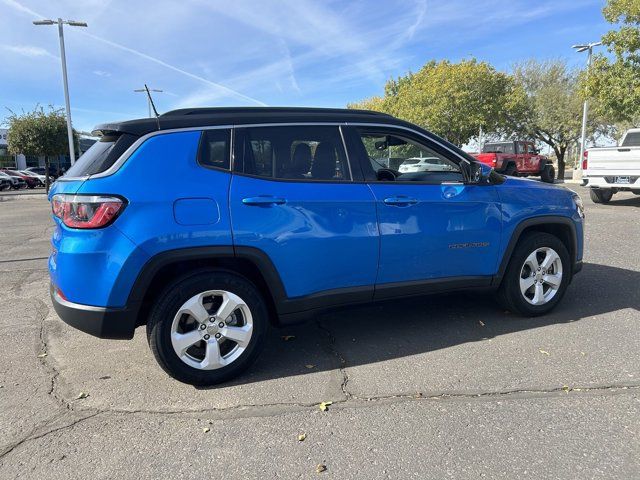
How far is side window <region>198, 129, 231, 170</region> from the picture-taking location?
10.6 ft

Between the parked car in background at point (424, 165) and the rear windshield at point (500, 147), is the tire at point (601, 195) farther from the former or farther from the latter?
the parked car in background at point (424, 165)

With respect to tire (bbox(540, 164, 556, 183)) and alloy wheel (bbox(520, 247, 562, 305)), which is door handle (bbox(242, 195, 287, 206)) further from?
tire (bbox(540, 164, 556, 183))

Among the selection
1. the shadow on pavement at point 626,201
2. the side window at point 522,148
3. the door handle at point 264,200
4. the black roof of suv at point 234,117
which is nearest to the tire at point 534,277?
the black roof of suv at point 234,117

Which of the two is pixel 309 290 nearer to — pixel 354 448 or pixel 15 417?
pixel 354 448

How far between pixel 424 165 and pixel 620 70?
15.8 meters

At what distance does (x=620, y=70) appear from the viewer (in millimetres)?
16141

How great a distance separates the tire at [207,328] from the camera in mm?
3137

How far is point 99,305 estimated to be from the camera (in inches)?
120

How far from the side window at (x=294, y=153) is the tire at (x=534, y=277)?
1.87m

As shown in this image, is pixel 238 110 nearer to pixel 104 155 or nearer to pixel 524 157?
pixel 104 155

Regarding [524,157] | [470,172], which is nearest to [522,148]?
[524,157]

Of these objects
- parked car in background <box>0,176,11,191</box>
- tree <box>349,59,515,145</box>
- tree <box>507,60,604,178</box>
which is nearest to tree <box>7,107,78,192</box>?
parked car in background <box>0,176,11,191</box>

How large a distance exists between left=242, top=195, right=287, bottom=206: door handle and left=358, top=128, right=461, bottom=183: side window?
0.88 m

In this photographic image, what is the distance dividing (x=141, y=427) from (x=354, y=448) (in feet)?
4.19
